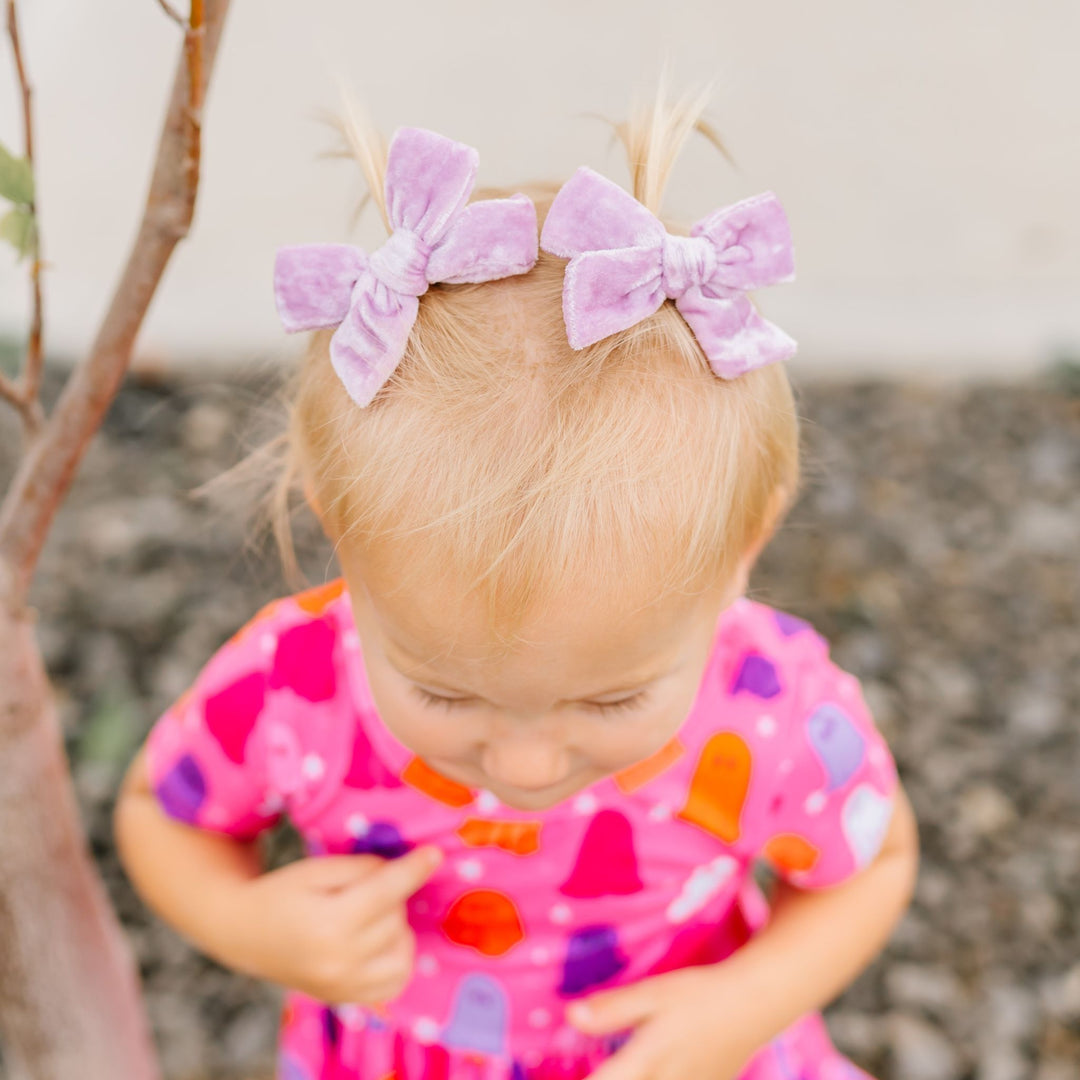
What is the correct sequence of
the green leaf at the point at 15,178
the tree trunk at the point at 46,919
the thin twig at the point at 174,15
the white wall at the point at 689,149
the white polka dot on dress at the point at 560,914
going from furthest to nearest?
the white wall at the point at 689,149 < the white polka dot on dress at the point at 560,914 < the tree trunk at the point at 46,919 < the green leaf at the point at 15,178 < the thin twig at the point at 174,15

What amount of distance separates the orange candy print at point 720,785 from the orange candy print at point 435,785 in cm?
23

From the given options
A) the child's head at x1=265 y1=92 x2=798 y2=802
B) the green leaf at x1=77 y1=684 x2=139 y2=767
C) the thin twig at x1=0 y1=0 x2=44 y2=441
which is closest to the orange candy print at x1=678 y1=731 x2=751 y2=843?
the child's head at x1=265 y1=92 x2=798 y2=802

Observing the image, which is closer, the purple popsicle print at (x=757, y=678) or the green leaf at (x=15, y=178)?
the green leaf at (x=15, y=178)

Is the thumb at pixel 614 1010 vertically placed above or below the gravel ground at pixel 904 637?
above

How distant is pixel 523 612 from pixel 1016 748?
171 cm

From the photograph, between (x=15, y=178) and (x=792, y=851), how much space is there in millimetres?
977

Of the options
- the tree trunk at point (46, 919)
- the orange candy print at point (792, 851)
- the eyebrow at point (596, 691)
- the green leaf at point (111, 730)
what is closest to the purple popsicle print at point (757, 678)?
the orange candy print at point (792, 851)

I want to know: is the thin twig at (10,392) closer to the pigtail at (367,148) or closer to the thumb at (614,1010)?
the pigtail at (367,148)

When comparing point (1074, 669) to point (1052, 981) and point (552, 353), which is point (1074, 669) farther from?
point (552, 353)

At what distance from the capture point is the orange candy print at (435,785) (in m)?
1.21

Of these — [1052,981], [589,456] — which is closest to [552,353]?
[589,456]

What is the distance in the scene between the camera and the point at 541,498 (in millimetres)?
862

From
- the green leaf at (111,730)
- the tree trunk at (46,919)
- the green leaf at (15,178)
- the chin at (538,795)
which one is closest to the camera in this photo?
the green leaf at (15,178)

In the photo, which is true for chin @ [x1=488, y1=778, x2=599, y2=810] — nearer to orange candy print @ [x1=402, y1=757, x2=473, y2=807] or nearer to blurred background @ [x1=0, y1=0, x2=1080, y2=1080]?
orange candy print @ [x1=402, y1=757, x2=473, y2=807]
